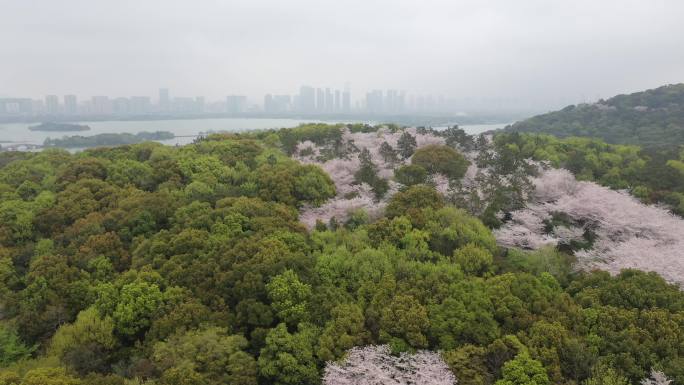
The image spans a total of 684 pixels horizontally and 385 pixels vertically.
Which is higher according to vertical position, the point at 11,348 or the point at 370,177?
the point at 370,177

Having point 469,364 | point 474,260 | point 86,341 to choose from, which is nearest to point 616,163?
point 474,260

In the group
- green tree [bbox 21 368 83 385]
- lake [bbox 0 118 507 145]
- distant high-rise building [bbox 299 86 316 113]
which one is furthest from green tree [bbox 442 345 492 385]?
distant high-rise building [bbox 299 86 316 113]

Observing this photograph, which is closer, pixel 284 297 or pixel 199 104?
pixel 284 297

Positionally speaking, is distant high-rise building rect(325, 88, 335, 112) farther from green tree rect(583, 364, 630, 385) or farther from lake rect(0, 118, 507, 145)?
green tree rect(583, 364, 630, 385)

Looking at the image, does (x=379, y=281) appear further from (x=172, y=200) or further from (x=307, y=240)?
(x=172, y=200)

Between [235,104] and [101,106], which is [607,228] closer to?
[101,106]

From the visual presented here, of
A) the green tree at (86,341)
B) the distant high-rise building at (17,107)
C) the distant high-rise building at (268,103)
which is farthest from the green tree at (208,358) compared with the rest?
the distant high-rise building at (268,103)

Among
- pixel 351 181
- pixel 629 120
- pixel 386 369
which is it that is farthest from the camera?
pixel 629 120
